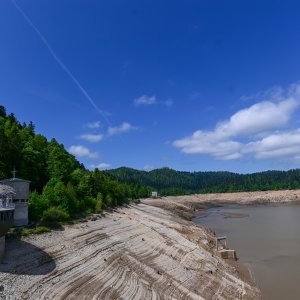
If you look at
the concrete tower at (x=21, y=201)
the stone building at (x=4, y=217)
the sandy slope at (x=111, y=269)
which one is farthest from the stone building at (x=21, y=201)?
the stone building at (x=4, y=217)

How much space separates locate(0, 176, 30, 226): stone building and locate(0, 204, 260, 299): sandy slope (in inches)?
128

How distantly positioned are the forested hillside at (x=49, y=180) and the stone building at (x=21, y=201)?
2814 mm

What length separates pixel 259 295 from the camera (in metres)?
30.7

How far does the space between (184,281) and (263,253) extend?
21.2 metres

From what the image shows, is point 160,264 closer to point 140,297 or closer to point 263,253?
point 140,297

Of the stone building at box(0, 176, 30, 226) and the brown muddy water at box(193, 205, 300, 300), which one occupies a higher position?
the stone building at box(0, 176, 30, 226)

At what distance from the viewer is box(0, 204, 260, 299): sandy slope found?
75.9 ft

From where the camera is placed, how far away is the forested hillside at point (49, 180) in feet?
132

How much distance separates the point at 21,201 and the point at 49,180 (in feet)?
61.5

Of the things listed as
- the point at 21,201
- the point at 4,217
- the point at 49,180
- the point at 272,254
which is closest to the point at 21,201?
the point at 21,201

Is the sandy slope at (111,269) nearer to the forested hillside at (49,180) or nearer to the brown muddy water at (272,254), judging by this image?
the brown muddy water at (272,254)

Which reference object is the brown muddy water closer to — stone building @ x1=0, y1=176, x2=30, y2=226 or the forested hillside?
the forested hillside

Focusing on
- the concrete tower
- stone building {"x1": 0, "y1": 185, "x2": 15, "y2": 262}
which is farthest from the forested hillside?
stone building {"x1": 0, "y1": 185, "x2": 15, "y2": 262}

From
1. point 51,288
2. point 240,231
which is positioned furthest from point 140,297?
point 240,231
